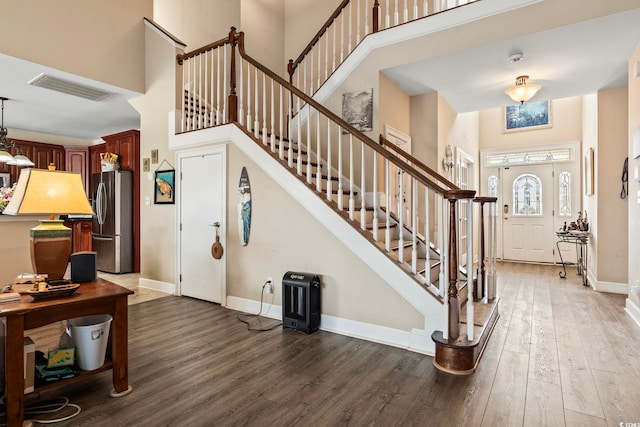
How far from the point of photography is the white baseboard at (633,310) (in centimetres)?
341

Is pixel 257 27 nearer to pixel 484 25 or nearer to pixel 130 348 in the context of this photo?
pixel 484 25

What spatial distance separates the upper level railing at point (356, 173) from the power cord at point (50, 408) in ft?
7.72

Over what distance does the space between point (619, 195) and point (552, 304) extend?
1879 millimetres

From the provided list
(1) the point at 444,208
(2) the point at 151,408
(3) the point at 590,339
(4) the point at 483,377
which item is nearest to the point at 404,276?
(1) the point at 444,208

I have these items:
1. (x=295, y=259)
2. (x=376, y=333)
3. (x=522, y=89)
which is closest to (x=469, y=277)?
(x=376, y=333)

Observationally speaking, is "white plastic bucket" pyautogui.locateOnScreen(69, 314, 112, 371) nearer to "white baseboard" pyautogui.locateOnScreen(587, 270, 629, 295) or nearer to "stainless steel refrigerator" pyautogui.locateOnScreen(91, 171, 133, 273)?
"stainless steel refrigerator" pyautogui.locateOnScreen(91, 171, 133, 273)

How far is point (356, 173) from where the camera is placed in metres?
4.39

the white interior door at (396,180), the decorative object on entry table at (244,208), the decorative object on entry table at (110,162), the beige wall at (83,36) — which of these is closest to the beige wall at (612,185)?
the white interior door at (396,180)

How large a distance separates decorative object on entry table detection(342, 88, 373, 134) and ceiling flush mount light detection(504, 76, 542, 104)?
1.78 meters

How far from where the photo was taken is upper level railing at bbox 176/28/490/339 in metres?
2.65

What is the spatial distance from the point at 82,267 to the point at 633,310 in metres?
5.11

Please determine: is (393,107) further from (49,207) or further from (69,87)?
(69,87)

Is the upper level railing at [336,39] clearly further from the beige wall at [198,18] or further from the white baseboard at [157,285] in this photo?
the white baseboard at [157,285]

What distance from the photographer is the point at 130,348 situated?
2844 mm
